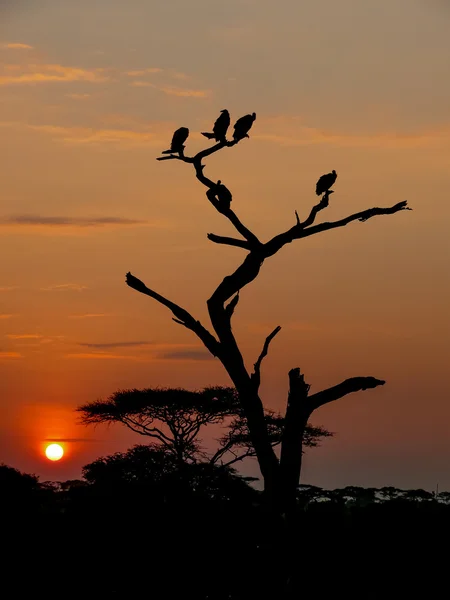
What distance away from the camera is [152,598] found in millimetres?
15836

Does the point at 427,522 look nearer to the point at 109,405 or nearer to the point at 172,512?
the point at 172,512

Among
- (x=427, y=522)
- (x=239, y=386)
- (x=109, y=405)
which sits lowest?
(x=427, y=522)

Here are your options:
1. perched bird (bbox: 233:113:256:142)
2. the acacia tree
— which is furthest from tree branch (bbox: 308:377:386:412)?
perched bird (bbox: 233:113:256:142)

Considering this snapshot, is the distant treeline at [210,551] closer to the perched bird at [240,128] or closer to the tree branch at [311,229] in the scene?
the tree branch at [311,229]

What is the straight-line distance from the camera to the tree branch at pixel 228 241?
17.0 m

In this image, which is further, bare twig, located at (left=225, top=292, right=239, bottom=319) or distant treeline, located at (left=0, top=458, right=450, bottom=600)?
bare twig, located at (left=225, top=292, right=239, bottom=319)

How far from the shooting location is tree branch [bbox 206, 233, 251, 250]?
55.7 ft

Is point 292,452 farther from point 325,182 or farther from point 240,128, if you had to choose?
point 240,128

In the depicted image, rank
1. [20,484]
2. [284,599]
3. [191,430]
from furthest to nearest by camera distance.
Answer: [191,430], [20,484], [284,599]

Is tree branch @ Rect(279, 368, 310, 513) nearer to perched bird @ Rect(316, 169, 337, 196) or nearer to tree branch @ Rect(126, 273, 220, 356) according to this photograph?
tree branch @ Rect(126, 273, 220, 356)

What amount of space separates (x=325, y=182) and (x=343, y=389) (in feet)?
10.2

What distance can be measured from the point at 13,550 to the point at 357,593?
506cm

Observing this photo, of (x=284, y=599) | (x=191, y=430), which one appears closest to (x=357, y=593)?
(x=284, y=599)

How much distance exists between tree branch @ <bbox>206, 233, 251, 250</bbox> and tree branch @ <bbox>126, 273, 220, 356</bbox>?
1.14 m
